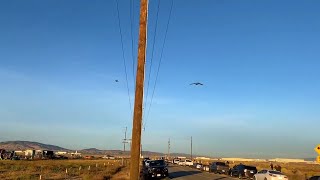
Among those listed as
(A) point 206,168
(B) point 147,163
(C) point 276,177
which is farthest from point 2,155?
(C) point 276,177

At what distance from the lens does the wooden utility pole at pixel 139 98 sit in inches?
456

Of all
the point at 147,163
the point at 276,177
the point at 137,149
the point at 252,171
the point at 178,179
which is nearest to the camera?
the point at 137,149

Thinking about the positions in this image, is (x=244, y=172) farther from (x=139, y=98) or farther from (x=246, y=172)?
(x=139, y=98)

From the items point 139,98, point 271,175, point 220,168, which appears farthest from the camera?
point 220,168

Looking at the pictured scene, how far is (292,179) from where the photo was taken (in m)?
47.3

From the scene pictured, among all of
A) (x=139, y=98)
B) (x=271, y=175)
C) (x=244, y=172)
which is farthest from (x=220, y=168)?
(x=139, y=98)

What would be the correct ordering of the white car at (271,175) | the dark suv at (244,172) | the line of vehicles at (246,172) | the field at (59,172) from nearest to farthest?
the white car at (271,175), the line of vehicles at (246,172), the field at (59,172), the dark suv at (244,172)

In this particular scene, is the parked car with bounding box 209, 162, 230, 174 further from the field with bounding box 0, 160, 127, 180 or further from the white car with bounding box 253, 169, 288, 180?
the white car with bounding box 253, 169, 288, 180

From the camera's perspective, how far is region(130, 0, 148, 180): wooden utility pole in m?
11.6

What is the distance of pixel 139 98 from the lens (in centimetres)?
1195

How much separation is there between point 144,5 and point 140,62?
1714 mm

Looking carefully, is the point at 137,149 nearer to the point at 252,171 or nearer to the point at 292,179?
the point at 292,179

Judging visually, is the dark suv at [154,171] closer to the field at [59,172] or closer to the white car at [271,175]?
the field at [59,172]

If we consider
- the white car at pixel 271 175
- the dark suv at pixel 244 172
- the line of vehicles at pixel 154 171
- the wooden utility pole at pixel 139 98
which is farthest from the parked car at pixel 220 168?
the wooden utility pole at pixel 139 98
